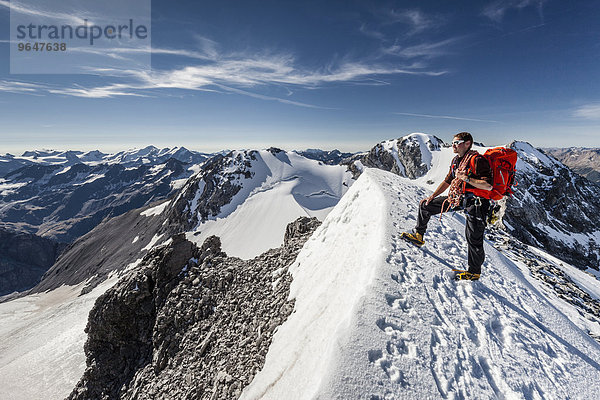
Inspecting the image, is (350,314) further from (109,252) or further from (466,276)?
(109,252)

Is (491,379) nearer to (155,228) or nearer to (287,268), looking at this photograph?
(287,268)

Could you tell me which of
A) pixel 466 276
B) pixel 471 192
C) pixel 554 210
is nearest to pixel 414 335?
pixel 466 276

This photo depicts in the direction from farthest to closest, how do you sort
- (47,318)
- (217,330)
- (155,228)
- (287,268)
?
(155,228)
(47,318)
(287,268)
(217,330)

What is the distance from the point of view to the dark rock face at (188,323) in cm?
823

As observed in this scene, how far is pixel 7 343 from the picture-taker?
44.8 metres

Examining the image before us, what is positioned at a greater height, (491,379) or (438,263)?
(438,263)

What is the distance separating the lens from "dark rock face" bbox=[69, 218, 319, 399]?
8.23 metres

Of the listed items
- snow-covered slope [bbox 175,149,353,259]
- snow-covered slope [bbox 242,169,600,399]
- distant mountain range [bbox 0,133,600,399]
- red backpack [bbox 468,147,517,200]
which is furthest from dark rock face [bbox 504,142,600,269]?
red backpack [bbox 468,147,517,200]

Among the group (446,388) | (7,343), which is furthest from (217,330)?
(7,343)

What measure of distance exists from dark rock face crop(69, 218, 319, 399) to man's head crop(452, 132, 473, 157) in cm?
706

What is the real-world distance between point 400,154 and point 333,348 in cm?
13664

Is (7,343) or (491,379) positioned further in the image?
(7,343)

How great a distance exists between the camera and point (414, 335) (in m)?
5.25

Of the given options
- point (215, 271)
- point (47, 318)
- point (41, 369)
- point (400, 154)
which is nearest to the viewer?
point (215, 271)
